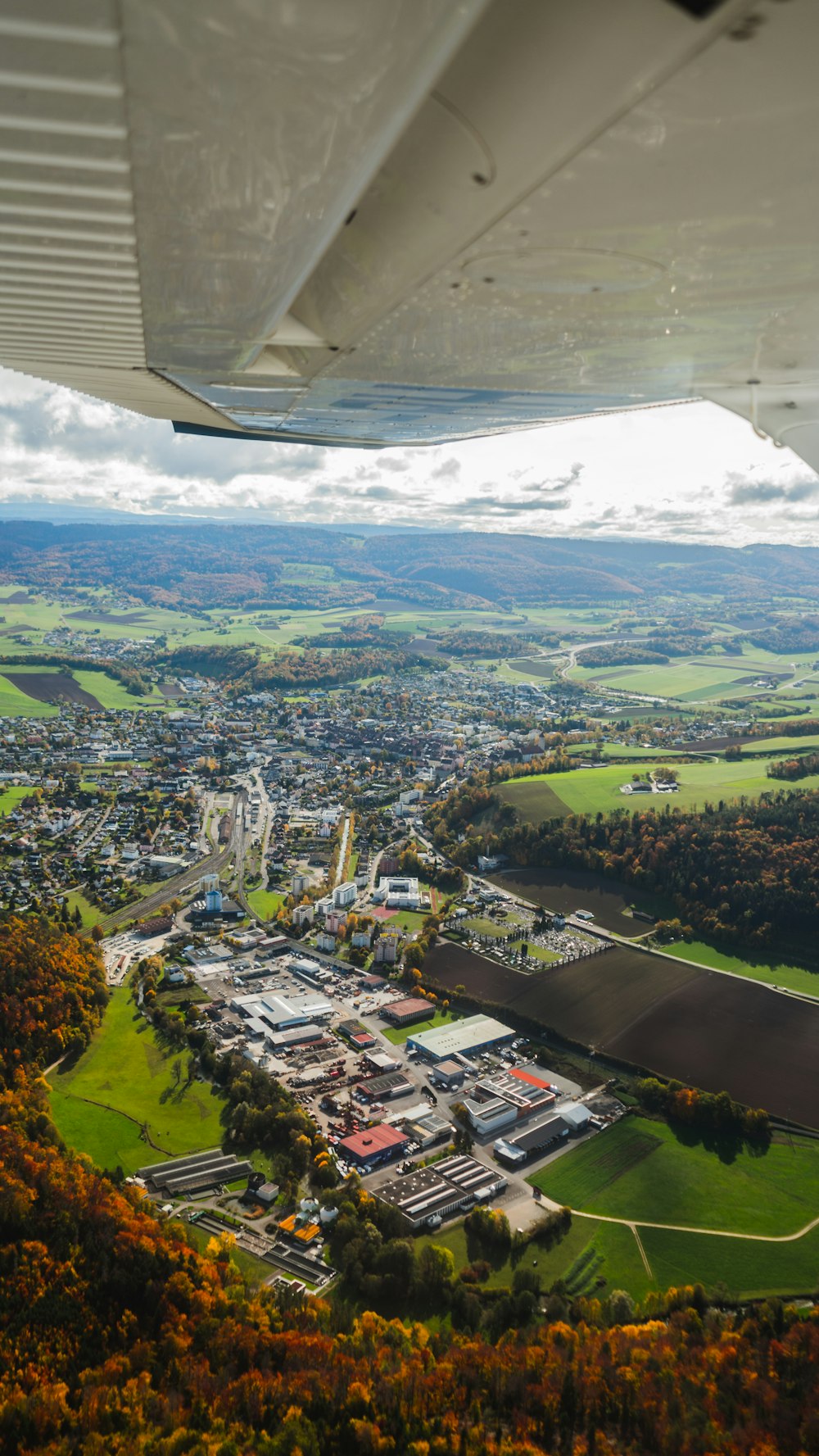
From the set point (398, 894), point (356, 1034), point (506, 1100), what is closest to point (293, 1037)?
point (356, 1034)

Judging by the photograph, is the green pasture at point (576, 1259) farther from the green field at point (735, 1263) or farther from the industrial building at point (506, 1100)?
the industrial building at point (506, 1100)

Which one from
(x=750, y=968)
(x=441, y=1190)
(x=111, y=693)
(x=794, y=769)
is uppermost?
(x=794, y=769)

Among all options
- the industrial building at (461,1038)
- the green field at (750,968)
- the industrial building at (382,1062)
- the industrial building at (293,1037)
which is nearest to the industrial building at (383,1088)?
the industrial building at (382,1062)

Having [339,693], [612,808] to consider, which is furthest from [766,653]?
[612,808]

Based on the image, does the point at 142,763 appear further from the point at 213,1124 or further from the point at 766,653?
the point at 766,653

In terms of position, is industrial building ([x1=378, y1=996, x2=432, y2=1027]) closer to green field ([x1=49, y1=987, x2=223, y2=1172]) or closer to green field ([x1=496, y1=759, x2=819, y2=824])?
green field ([x1=49, y1=987, x2=223, y2=1172])

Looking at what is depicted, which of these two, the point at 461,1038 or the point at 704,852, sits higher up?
the point at 704,852

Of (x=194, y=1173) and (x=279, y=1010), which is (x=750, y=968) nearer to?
(x=279, y=1010)
